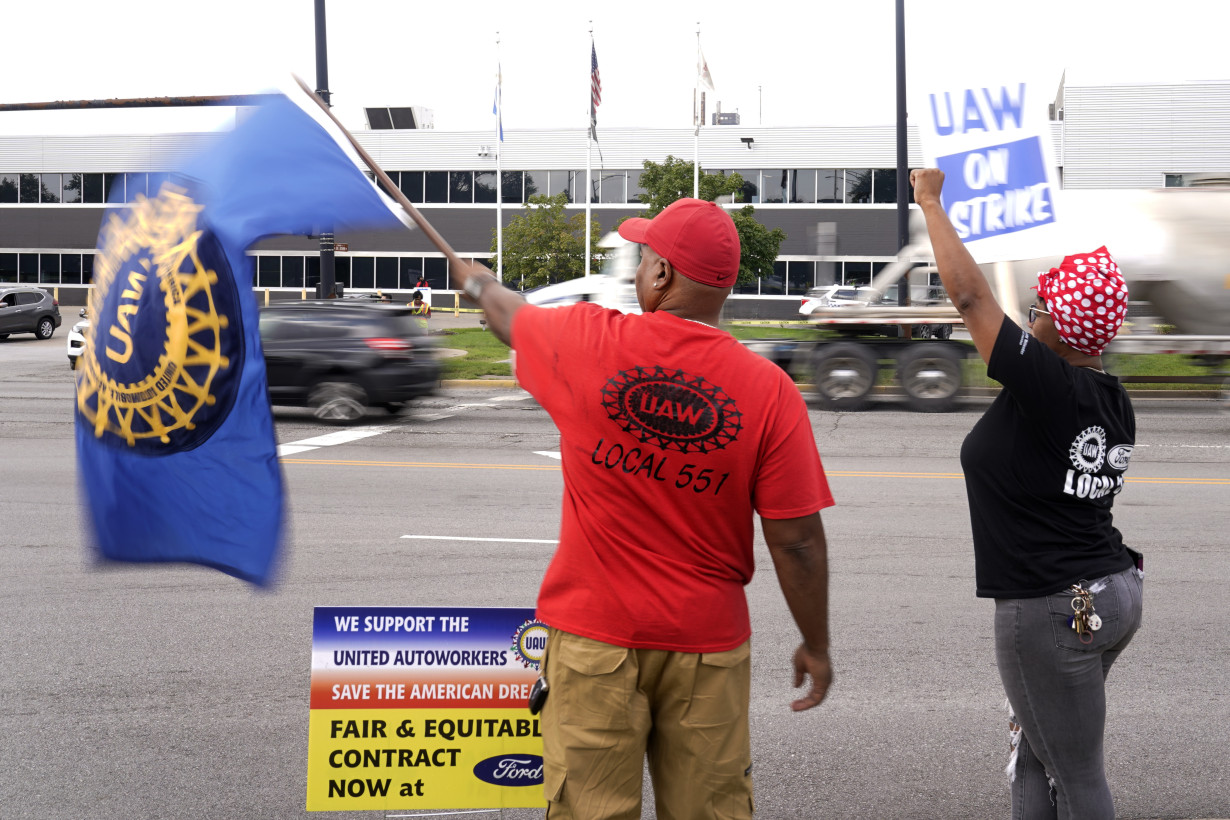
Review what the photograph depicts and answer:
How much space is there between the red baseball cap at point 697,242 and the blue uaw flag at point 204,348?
1051mm

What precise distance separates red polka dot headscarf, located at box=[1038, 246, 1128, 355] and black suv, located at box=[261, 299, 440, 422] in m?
13.1

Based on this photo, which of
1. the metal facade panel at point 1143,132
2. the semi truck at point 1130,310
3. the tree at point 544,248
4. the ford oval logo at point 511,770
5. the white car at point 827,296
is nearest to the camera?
the ford oval logo at point 511,770

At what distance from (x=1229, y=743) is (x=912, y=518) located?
181 inches

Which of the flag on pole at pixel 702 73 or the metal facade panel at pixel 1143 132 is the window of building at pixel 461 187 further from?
the metal facade panel at pixel 1143 132

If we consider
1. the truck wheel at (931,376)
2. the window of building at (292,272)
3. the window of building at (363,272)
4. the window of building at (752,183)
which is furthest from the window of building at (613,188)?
the truck wheel at (931,376)

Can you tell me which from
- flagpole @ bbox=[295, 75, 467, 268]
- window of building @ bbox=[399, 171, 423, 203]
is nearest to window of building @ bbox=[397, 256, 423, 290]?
window of building @ bbox=[399, 171, 423, 203]

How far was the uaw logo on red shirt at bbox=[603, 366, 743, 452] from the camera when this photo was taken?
2553mm

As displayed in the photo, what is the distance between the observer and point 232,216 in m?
3.47

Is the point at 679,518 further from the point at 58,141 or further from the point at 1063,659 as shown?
the point at 58,141

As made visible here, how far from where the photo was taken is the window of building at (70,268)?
54.2 metres

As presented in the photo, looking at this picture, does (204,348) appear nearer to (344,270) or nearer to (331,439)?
(331,439)

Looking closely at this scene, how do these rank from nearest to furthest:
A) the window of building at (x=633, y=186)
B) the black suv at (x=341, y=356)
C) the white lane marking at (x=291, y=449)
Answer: the white lane marking at (x=291, y=449) < the black suv at (x=341, y=356) < the window of building at (x=633, y=186)

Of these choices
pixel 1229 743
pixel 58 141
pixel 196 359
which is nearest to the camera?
pixel 196 359

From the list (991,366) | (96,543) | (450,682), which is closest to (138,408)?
(96,543)
